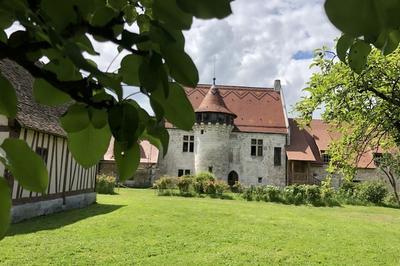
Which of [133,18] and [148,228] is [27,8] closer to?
[133,18]

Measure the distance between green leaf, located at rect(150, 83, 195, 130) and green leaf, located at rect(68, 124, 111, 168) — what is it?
0.42 feet

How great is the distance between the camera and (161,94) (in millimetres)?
598

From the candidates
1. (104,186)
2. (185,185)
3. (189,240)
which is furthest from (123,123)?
(185,185)

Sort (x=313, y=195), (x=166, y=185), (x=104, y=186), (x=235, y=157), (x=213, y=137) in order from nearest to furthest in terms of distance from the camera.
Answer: (x=313, y=195) < (x=104, y=186) < (x=166, y=185) < (x=213, y=137) < (x=235, y=157)

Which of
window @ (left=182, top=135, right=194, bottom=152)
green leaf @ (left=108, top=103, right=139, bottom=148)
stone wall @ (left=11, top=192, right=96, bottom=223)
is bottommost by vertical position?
stone wall @ (left=11, top=192, right=96, bottom=223)

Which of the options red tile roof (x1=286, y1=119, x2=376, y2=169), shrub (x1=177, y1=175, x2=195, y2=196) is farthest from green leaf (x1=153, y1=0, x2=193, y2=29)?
red tile roof (x1=286, y1=119, x2=376, y2=169)

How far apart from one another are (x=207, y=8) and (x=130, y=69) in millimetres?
241

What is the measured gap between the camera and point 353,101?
6.95m

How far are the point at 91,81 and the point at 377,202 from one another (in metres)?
31.3

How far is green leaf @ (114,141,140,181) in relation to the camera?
699 millimetres

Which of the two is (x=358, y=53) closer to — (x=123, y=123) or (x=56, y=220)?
(x=123, y=123)

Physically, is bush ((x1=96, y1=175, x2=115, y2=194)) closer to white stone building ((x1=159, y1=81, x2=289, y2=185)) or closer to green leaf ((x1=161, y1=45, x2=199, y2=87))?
white stone building ((x1=159, y1=81, x2=289, y2=185))

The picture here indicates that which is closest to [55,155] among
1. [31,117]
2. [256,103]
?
[31,117]

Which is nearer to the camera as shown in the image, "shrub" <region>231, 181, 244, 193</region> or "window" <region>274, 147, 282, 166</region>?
"shrub" <region>231, 181, 244, 193</region>
